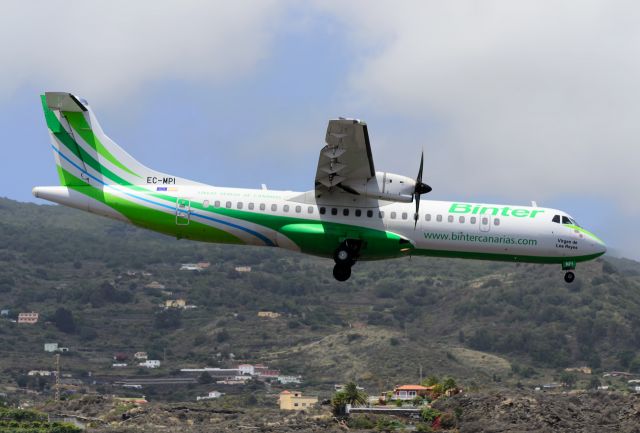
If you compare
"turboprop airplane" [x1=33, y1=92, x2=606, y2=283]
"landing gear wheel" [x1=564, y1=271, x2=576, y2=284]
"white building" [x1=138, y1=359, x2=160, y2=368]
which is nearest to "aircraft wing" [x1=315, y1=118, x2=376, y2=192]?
"turboprop airplane" [x1=33, y1=92, x2=606, y2=283]

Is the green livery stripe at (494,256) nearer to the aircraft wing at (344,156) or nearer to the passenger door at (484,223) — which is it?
the passenger door at (484,223)

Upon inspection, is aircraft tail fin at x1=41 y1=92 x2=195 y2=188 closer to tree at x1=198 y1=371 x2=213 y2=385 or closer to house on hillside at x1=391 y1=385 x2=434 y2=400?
Result: house on hillside at x1=391 y1=385 x2=434 y2=400

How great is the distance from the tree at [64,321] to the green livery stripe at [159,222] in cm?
14904

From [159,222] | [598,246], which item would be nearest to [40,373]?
[159,222]

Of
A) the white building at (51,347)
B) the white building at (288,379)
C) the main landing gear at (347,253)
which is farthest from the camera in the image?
the white building at (51,347)

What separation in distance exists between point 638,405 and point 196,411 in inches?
1646

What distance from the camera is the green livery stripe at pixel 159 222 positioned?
50.0m

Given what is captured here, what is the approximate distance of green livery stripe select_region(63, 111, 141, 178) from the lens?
5181 centimetres

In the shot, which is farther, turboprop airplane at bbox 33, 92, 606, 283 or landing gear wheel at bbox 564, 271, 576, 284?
landing gear wheel at bbox 564, 271, 576, 284

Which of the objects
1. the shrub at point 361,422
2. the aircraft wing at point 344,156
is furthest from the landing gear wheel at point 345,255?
the shrub at point 361,422

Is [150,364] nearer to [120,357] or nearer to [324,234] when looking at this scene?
[120,357]

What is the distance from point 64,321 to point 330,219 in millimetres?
154777

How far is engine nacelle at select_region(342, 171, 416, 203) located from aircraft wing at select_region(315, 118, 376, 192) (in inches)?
11.7

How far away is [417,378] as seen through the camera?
501ft
